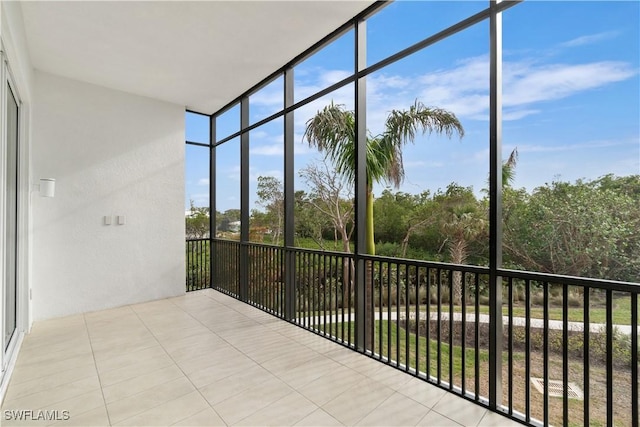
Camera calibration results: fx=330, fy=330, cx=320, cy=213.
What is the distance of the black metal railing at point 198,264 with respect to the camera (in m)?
5.46

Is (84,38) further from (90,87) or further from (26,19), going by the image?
(90,87)

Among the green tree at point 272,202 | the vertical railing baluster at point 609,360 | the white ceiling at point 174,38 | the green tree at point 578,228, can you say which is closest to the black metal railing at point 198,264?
the green tree at point 272,202

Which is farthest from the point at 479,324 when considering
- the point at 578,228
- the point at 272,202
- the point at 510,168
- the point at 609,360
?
the point at 272,202

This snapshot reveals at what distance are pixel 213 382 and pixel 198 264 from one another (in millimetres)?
3433

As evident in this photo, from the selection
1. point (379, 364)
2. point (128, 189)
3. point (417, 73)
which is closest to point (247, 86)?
point (128, 189)

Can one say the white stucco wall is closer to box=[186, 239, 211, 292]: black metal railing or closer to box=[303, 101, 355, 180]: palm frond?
box=[186, 239, 211, 292]: black metal railing

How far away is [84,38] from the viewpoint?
3168mm

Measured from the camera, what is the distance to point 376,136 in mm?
4562

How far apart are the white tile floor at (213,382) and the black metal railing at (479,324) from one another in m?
0.23

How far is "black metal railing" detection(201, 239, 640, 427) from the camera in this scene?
72.5 inches

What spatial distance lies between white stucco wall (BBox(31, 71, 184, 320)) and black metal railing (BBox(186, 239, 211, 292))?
0.43m

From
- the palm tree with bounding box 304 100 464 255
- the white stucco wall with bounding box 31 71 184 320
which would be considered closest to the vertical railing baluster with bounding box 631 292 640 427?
the palm tree with bounding box 304 100 464 255

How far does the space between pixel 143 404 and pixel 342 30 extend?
3.38 meters

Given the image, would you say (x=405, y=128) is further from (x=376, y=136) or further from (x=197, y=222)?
(x=197, y=222)
